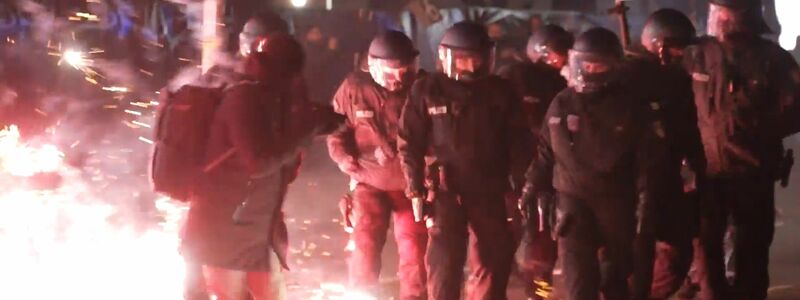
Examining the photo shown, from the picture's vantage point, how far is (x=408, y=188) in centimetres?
704

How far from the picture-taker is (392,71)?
24.8 feet

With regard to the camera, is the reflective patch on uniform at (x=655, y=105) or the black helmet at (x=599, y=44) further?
the reflective patch on uniform at (x=655, y=105)

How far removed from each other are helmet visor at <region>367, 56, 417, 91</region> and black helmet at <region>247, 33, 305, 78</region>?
7.13 ft

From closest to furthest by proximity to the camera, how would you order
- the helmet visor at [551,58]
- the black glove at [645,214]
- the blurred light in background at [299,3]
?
the black glove at [645,214] → the helmet visor at [551,58] → the blurred light in background at [299,3]

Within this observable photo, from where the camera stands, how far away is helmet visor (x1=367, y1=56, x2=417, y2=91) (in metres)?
7.55

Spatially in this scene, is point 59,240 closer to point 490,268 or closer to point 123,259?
point 123,259

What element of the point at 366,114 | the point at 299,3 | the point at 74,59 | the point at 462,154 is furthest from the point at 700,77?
the point at 299,3

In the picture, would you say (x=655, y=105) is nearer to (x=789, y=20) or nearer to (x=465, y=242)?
(x=465, y=242)

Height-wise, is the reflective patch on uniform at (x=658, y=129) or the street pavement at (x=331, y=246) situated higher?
the reflective patch on uniform at (x=658, y=129)

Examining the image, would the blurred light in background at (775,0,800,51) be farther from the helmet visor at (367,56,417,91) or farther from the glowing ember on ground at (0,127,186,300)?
the helmet visor at (367,56,417,91)

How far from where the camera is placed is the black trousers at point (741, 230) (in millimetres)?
7410

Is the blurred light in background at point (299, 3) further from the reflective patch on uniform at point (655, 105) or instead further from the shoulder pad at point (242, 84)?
→ the shoulder pad at point (242, 84)

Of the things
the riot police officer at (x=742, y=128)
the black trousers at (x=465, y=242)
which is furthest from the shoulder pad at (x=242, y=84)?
the riot police officer at (x=742, y=128)

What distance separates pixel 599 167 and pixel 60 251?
3.95m
